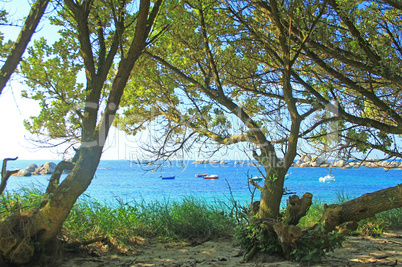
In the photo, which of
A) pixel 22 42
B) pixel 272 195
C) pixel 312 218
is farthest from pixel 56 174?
pixel 312 218

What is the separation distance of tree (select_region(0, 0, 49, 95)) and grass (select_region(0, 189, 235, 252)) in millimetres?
1811

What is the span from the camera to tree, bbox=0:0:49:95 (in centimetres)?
330

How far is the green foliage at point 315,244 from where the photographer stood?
3396 mm

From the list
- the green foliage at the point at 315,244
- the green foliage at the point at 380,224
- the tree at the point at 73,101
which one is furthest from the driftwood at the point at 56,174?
the green foliage at the point at 380,224

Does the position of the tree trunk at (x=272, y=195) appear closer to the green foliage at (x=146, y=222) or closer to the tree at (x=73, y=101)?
the green foliage at (x=146, y=222)

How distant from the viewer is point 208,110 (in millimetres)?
6340

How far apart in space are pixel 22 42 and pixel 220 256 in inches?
159

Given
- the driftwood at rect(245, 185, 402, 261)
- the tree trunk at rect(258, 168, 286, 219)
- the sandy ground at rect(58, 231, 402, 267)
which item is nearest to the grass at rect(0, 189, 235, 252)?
the sandy ground at rect(58, 231, 402, 267)

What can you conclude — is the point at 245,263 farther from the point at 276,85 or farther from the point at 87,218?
the point at 276,85

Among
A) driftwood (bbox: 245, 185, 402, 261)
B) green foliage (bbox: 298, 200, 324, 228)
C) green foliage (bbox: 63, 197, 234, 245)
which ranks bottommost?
green foliage (bbox: 298, 200, 324, 228)

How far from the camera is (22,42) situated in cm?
342

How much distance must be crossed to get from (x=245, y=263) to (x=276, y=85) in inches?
156

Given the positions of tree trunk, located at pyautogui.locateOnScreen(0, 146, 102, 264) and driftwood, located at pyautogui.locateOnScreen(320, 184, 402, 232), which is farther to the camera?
driftwood, located at pyautogui.locateOnScreen(320, 184, 402, 232)

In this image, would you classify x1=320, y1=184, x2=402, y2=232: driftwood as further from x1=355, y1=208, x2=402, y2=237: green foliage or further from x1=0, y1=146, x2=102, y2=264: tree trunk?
x1=0, y1=146, x2=102, y2=264: tree trunk
